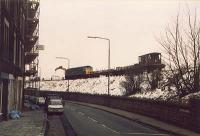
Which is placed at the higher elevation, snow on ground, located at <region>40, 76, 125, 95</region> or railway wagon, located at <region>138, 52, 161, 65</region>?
railway wagon, located at <region>138, 52, 161, 65</region>

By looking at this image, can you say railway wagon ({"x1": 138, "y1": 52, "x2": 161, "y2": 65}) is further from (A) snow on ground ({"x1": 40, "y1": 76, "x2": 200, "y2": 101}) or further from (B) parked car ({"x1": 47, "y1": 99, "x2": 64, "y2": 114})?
(B) parked car ({"x1": 47, "y1": 99, "x2": 64, "y2": 114})

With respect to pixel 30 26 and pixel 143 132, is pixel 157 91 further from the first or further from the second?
pixel 143 132

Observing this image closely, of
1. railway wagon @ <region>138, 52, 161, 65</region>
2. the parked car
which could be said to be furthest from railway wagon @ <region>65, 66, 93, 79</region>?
the parked car

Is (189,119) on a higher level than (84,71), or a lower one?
lower

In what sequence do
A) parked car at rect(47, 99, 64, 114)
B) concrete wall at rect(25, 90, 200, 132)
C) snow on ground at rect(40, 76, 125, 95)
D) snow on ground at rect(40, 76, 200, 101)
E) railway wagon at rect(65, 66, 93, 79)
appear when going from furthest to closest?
railway wagon at rect(65, 66, 93, 79), snow on ground at rect(40, 76, 125, 95), snow on ground at rect(40, 76, 200, 101), parked car at rect(47, 99, 64, 114), concrete wall at rect(25, 90, 200, 132)

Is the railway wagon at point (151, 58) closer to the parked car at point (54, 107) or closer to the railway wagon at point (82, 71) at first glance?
the railway wagon at point (82, 71)

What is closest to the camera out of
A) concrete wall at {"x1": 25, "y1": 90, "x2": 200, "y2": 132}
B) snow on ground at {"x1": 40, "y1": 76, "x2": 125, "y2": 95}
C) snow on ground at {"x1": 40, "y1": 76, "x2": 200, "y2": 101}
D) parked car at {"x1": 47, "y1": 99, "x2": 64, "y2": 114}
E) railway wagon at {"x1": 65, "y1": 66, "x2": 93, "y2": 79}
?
concrete wall at {"x1": 25, "y1": 90, "x2": 200, "y2": 132}

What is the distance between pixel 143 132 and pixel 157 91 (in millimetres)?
43084

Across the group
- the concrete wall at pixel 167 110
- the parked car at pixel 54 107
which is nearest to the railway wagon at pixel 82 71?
the concrete wall at pixel 167 110

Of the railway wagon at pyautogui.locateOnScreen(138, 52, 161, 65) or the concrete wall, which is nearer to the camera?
the concrete wall

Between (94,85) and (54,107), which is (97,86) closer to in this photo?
(94,85)

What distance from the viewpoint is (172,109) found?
30.0 metres

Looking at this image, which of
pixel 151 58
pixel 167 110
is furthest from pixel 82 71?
pixel 167 110

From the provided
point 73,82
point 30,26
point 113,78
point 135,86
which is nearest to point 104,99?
point 135,86
